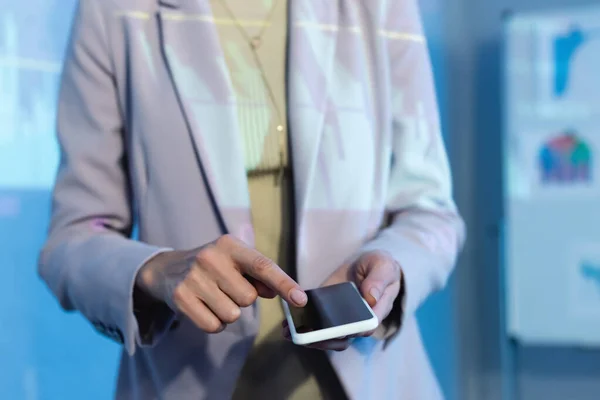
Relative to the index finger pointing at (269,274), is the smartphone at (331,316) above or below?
below

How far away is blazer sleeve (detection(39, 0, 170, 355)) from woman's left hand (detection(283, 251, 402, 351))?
0.51ft

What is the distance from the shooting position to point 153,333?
534 millimetres

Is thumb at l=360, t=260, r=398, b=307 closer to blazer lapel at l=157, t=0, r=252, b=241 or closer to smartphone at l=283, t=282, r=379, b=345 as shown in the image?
smartphone at l=283, t=282, r=379, b=345

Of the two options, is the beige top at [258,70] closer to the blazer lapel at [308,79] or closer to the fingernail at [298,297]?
the blazer lapel at [308,79]

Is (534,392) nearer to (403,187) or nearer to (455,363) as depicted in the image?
(455,363)

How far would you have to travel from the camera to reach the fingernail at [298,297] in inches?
16.5

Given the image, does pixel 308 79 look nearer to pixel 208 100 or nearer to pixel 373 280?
pixel 208 100

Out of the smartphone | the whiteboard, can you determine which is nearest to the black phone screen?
the smartphone

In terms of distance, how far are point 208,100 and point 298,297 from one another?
23 cm

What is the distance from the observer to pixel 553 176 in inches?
56.9

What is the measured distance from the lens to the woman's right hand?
431mm

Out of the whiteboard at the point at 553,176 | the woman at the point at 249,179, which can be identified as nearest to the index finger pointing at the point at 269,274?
the woman at the point at 249,179

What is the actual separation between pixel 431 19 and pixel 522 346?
0.85m

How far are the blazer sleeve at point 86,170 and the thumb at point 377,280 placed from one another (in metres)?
0.18
